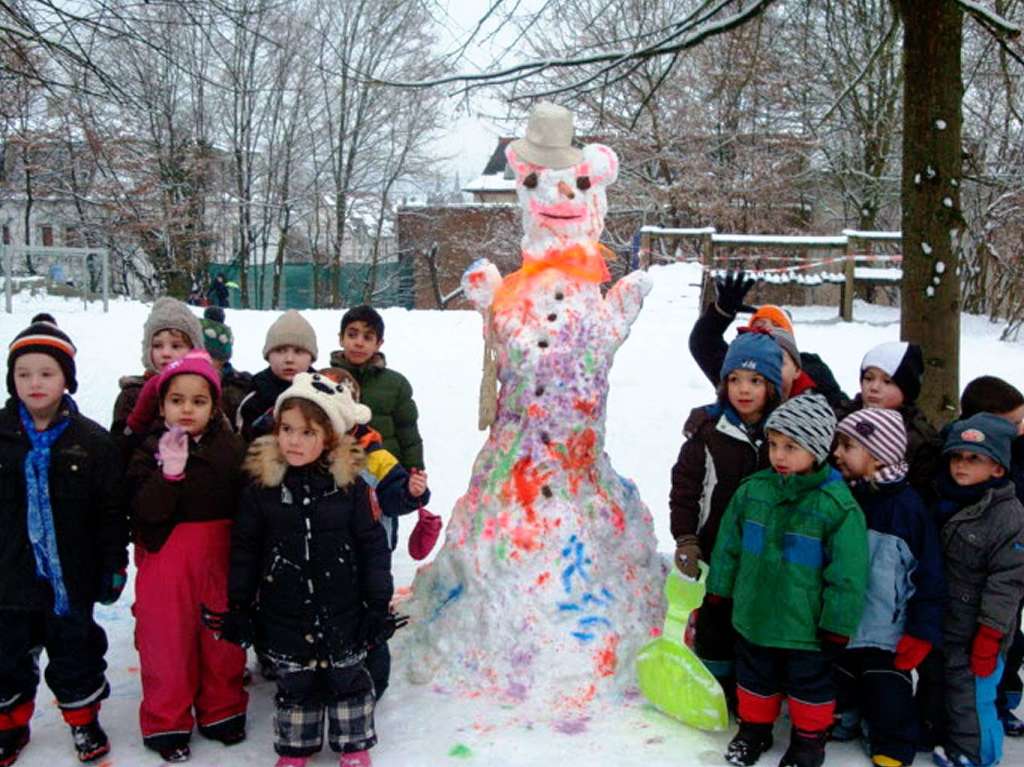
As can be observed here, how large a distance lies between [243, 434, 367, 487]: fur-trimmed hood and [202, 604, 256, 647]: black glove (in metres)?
0.45

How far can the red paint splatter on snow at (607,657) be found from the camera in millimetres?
3736

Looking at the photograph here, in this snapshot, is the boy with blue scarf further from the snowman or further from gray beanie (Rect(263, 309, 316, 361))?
the snowman

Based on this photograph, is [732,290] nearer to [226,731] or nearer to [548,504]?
[548,504]

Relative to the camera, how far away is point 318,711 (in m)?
3.32

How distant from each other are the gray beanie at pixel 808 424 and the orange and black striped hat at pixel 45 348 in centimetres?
250

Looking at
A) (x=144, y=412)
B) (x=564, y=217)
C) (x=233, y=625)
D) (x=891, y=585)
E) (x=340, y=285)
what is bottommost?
(x=233, y=625)

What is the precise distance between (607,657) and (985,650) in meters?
1.37

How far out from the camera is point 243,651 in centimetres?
356

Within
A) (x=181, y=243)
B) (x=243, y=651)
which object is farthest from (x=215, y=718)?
(x=181, y=243)

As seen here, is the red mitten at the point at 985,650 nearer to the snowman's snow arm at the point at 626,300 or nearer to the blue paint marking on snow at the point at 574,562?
the blue paint marking on snow at the point at 574,562

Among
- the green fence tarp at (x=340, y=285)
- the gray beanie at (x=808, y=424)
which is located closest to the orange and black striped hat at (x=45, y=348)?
the gray beanie at (x=808, y=424)

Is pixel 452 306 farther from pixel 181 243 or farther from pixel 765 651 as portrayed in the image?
pixel 765 651

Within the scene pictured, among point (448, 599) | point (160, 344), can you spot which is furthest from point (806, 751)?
point (160, 344)

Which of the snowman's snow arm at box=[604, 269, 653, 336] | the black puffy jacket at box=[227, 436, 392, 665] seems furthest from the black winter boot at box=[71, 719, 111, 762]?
the snowman's snow arm at box=[604, 269, 653, 336]
